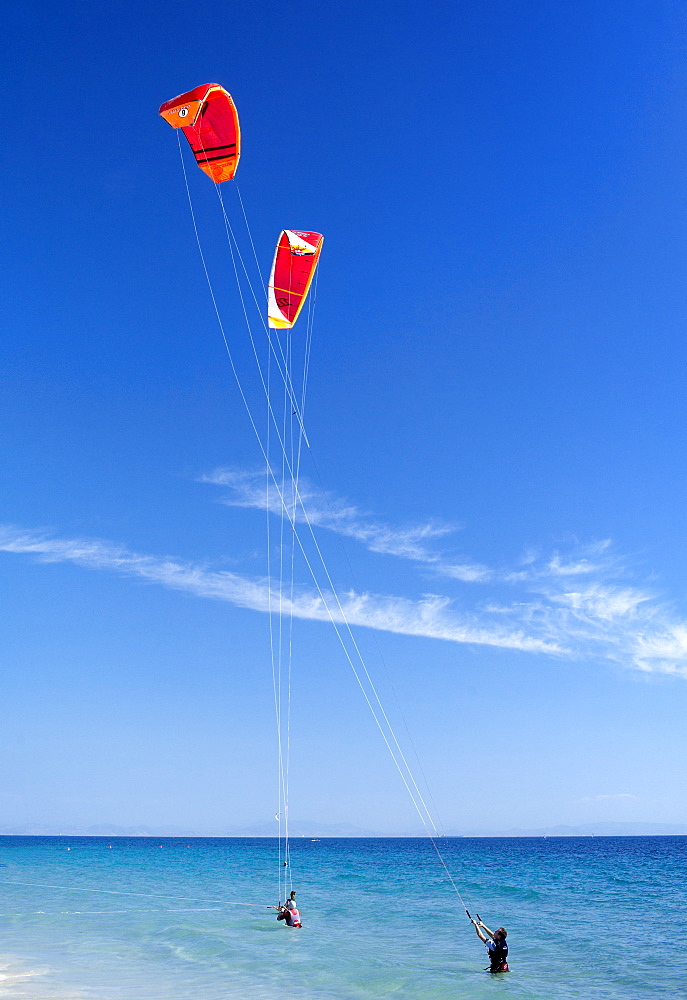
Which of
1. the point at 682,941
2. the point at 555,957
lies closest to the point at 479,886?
the point at 682,941

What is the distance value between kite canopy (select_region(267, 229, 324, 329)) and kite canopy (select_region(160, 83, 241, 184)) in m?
1.71

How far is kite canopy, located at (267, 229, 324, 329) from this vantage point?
1424 centimetres

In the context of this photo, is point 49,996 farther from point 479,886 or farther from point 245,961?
point 479,886

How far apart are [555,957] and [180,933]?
8.71m

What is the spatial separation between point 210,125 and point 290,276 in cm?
307

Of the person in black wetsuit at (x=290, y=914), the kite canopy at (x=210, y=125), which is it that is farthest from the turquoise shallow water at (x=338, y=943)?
the kite canopy at (x=210, y=125)

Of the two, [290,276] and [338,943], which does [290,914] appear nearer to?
[338,943]

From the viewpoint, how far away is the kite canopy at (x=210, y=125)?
12.7 m

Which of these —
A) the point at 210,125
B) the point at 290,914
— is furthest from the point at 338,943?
the point at 210,125

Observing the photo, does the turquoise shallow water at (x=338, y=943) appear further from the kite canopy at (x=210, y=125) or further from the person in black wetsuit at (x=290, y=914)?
the kite canopy at (x=210, y=125)

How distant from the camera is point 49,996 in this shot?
10539 mm

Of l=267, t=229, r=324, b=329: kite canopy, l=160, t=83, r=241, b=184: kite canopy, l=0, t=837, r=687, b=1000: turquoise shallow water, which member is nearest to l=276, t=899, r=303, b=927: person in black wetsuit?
l=0, t=837, r=687, b=1000: turquoise shallow water

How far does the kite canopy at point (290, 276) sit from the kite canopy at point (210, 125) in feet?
5.62

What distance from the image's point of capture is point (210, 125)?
520 inches
